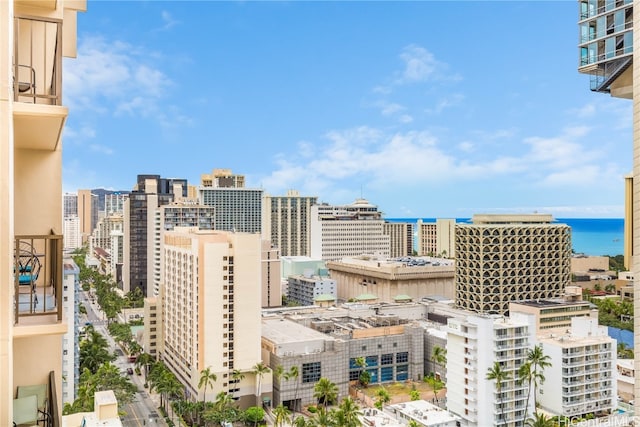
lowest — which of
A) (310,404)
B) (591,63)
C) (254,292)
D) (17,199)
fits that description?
(310,404)

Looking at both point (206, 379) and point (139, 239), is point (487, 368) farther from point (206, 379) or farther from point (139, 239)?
point (139, 239)

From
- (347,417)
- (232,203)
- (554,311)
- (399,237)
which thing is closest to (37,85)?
(347,417)

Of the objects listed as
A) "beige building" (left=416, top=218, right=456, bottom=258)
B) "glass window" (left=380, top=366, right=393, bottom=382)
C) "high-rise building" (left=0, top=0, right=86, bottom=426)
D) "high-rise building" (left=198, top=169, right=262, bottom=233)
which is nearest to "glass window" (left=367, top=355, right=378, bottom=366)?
"glass window" (left=380, top=366, right=393, bottom=382)

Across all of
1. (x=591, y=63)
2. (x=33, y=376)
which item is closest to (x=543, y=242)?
(x=591, y=63)

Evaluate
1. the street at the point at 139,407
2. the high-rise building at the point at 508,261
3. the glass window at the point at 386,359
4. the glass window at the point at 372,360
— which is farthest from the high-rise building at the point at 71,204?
the glass window at the point at 386,359

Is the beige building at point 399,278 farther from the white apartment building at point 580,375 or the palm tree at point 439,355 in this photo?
the white apartment building at point 580,375

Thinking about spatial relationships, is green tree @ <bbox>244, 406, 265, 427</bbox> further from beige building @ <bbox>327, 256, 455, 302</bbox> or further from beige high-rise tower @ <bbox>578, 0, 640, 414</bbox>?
beige building @ <bbox>327, 256, 455, 302</bbox>

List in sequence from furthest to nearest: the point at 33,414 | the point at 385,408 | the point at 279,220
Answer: the point at 279,220, the point at 385,408, the point at 33,414

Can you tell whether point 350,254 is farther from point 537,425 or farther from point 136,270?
point 537,425
